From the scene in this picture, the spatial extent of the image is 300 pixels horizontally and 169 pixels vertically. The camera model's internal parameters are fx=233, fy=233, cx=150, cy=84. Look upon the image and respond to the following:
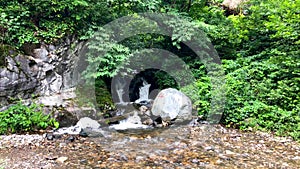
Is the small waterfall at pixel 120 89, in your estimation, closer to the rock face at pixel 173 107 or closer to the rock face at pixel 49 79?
→ the rock face at pixel 49 79

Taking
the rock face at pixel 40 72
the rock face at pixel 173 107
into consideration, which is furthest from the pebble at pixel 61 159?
the rock face at pixel 173 107

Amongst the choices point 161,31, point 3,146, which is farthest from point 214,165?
point 161,31

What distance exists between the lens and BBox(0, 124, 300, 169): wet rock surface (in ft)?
13.6

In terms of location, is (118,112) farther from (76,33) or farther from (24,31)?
(24,31)

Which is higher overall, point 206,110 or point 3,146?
point 206,110

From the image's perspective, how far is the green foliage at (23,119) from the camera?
5.70 meters

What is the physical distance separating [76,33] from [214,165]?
6.14 metres

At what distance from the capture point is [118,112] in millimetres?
7863

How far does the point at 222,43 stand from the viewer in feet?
30.9

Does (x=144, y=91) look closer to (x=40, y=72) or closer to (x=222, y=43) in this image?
(x=222, y=43)

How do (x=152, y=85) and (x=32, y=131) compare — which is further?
(x=152, y=85)

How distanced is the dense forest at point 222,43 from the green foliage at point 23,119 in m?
1.44

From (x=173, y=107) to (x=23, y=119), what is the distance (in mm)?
4156

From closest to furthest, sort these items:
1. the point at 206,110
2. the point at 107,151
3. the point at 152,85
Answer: the point at 107,151, the point at 206,110, the point at 152,85
